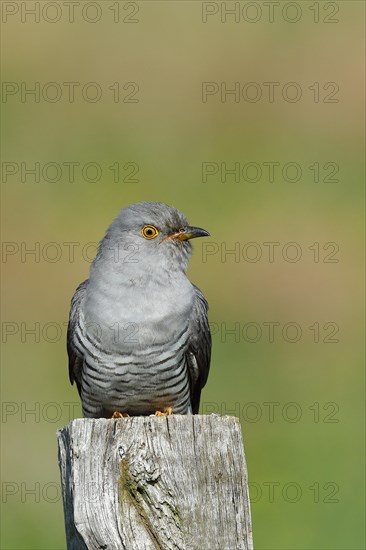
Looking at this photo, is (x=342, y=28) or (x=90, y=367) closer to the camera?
(x=90, y=367)

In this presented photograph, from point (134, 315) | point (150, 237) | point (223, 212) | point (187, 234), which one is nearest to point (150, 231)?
point (150, 237)

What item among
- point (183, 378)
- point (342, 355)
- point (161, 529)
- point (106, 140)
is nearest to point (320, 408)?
point (342, 355)

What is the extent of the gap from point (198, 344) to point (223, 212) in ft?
25.5

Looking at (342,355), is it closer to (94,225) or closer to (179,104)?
(94,225)

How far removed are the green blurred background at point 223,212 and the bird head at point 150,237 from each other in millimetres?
2578

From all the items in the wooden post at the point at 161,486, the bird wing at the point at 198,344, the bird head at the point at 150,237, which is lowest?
the wooden post at the point at 161,486

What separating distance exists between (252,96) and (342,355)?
5.66 metres

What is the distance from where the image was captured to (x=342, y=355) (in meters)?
11.8

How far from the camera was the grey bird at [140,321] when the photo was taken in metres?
5.70

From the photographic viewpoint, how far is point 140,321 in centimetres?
567

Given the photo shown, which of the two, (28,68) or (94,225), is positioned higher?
(28,68)

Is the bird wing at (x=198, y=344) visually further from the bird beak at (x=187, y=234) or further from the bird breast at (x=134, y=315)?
the bird beak at (x=187, y=234)

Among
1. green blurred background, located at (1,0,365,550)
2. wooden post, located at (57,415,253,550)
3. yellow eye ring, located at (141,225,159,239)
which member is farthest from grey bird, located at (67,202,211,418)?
green blurred background, located at (1,0,365,550)

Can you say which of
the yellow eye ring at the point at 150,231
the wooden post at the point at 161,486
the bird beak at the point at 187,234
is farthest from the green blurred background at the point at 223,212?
the wooden post at the point at 161,486
